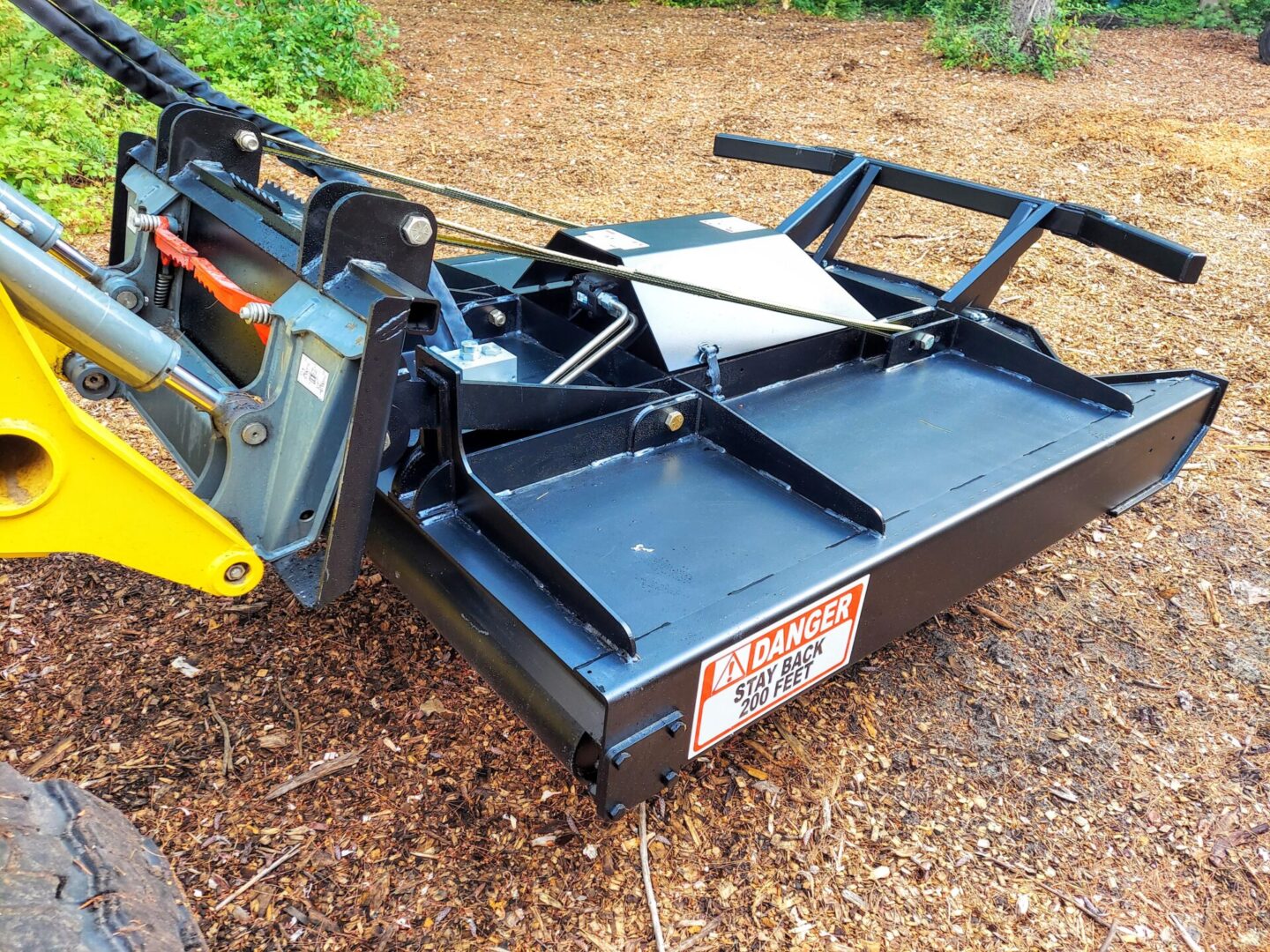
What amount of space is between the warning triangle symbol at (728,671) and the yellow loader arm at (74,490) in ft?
2.83

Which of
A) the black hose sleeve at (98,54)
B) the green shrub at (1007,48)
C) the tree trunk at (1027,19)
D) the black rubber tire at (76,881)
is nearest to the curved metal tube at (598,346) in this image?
the black hose sleeve at (98,54)

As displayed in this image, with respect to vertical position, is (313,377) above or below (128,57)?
below

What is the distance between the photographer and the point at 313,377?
165 centimetres

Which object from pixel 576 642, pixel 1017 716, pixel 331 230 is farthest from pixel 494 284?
pixel 1017 716

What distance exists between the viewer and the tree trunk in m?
9.68

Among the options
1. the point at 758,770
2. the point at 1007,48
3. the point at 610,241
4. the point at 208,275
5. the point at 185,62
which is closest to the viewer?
the point at 208,275

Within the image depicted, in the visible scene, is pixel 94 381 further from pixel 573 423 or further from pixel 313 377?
pixel 573 423

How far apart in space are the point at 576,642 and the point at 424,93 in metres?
7.58

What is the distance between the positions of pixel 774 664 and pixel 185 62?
22.7ft

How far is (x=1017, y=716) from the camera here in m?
2.50

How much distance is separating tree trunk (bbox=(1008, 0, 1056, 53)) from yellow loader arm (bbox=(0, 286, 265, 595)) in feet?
33.7

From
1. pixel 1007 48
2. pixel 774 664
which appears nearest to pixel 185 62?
pixel 774 664

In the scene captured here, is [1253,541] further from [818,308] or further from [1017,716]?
[818,308]

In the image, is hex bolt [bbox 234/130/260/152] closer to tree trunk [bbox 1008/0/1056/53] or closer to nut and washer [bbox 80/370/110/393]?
nut and washer [bbox 80/370/110/393]
